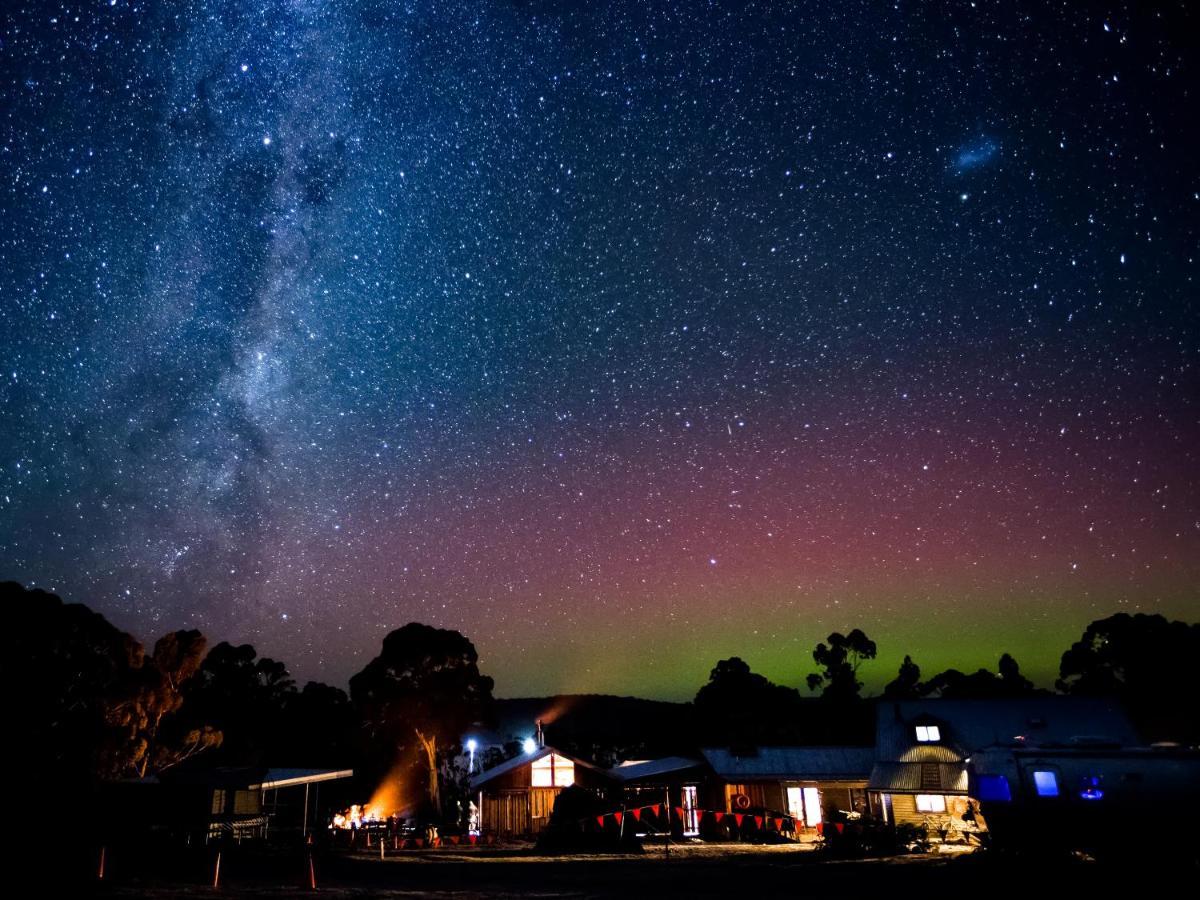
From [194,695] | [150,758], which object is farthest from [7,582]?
[194,695]

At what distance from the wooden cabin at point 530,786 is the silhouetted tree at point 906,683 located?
187 ft

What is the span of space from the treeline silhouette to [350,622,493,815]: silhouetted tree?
0.28 feet

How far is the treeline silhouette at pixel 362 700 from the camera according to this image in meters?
26.3

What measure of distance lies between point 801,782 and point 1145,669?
1882 inches

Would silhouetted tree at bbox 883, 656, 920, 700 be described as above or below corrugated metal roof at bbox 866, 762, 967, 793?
above

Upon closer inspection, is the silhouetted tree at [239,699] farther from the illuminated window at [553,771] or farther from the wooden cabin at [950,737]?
the wooden cabin at [950,737]

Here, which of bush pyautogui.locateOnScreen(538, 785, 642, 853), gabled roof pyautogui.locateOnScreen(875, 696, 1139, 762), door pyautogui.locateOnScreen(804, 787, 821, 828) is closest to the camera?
bush pyautogui.locateOnScreen(538, 785, 642, 853)

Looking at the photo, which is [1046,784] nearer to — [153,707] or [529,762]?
[529,762]

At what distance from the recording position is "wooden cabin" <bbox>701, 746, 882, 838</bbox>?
36.7m

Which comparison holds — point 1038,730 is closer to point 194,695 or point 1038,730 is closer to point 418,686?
point 418,686

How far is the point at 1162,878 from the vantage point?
57.0ft

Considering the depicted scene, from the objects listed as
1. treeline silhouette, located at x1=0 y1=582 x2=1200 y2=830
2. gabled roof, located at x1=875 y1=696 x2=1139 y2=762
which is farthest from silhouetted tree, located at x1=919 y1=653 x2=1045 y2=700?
gabled roof, located at x1=875 y1=696 x2=1139 y2=762

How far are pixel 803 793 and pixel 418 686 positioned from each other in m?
25.7

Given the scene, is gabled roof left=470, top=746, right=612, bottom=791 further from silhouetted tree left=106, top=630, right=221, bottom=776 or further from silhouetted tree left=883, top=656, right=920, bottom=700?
silhouetted tree left=883, top=656, right=920, bottom=700
